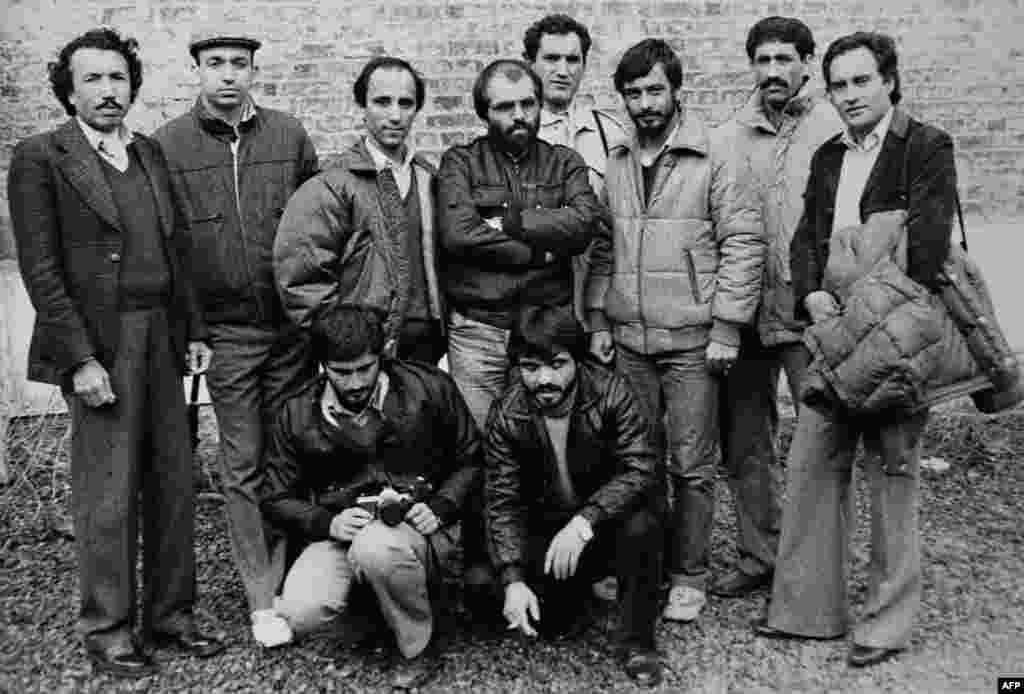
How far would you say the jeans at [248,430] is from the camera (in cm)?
417

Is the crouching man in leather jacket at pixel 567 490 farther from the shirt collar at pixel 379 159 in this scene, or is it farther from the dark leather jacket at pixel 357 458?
the shirt collar at pixel 379 159

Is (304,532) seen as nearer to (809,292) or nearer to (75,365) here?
(75,365)

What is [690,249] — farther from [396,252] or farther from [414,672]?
[414,672]

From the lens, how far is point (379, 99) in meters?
4.16

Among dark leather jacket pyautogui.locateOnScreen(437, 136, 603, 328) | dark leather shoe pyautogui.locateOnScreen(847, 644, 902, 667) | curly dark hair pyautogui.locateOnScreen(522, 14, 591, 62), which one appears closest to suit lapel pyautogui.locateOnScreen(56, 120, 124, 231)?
dark leather jacket pyautogui.locateOnScreen(437, 136, 603, 328)

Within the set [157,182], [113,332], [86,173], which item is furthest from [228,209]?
[113,332]

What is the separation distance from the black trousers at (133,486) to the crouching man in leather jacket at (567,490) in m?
1.16

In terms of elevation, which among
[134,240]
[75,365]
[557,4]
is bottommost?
[75,365]

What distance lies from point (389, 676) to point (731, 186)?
88.3 inches

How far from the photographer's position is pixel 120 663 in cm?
377

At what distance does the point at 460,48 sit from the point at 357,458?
3.84 meters

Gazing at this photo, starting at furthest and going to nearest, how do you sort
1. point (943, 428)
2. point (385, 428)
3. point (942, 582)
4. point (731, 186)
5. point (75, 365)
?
point (943, 428)
point (942, 582)
point (731, 186)
point (385, 428)
point (75, 365)

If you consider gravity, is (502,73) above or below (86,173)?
above

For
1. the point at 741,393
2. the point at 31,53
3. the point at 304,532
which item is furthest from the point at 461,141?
the point at 304,532
